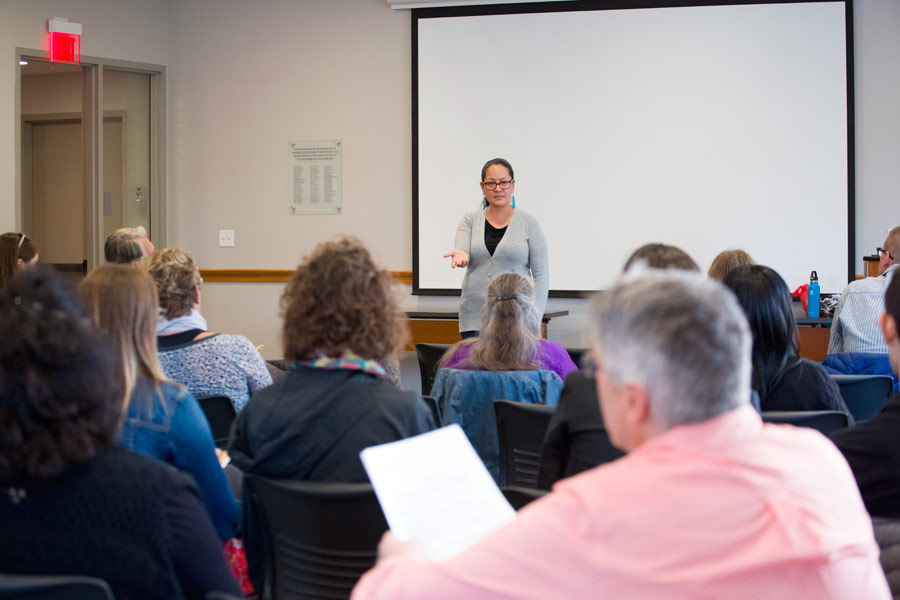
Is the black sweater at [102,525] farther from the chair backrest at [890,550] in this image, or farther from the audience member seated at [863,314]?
the audience member seated at [863,314]

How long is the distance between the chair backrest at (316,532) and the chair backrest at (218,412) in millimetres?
734

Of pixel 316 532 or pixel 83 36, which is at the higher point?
pixel 83 36

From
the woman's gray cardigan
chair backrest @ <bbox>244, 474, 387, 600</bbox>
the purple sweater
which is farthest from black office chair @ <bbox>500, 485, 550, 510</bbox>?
the woman's gray cardigan

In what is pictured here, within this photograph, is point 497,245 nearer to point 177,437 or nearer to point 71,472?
point 177,437

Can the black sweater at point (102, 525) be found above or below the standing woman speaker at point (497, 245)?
below

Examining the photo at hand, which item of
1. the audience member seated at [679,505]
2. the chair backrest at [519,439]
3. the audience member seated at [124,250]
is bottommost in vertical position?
the chair backrest at [519,439]

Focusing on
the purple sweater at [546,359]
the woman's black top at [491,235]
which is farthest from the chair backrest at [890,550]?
the woman's black top at [491,235]

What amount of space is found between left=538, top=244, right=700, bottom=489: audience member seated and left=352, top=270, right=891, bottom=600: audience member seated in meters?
0.79

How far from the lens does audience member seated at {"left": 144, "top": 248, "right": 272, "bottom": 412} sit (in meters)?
2.60

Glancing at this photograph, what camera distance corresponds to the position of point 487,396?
9.37 ft

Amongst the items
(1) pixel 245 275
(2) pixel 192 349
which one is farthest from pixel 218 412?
(1) pixel 245 275

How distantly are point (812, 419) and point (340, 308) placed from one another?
47.4 inches

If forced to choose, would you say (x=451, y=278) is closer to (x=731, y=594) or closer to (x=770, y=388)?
(x=770, y=388)

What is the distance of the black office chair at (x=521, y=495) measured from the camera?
1477 mm
